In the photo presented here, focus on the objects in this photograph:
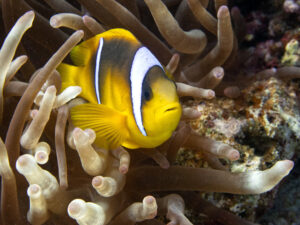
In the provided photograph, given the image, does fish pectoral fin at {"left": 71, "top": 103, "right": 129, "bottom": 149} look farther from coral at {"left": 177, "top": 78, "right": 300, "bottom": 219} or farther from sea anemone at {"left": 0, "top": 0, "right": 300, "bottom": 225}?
coral at {"left": 177, "top": 78, "right": 300, "bottom": 219}

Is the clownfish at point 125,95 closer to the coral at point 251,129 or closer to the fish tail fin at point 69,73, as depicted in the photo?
the fish tail fin at point 69,73

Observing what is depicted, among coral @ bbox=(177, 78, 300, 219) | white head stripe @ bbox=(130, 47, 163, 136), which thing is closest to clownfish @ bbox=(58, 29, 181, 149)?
white head stripe @ bbox=(130, 47, 163, 136)

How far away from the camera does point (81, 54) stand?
1.12 meters

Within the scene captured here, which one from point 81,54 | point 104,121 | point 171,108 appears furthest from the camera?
point 81,54

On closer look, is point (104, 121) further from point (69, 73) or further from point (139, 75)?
point (69, 73)

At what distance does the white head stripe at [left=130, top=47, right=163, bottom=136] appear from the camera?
90 centimetres

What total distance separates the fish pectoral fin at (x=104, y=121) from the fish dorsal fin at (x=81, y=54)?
218 mm

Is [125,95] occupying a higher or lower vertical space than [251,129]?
higher

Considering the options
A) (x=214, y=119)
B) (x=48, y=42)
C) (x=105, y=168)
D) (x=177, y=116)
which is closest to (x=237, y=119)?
(x=214, y=119)

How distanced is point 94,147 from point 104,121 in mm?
78

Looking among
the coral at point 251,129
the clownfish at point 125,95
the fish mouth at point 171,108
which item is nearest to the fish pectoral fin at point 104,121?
the clownfish at point 125,95

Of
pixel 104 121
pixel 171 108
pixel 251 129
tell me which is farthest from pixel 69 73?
pixel 251 129

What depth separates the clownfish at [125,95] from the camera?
86cm

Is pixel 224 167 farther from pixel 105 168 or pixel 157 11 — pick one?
pixel 157 11
